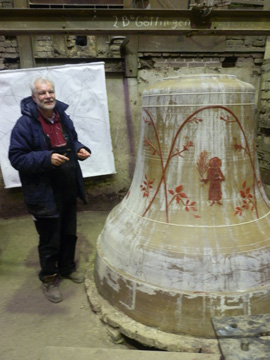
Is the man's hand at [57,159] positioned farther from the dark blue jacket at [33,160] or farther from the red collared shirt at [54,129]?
the red collared shirt at [54,129]

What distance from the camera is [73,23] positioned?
211cm

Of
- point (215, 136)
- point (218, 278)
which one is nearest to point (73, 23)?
point (215, 136)

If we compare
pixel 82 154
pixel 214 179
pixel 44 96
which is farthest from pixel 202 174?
pixel 44 96

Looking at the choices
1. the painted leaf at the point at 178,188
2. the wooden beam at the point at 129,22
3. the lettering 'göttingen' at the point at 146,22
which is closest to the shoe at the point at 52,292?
the painted leaf at the point at 178,188

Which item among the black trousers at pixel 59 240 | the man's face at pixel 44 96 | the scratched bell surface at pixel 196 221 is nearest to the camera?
the scratched bell surface at pixel 196 221

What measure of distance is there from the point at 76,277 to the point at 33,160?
4.38ft

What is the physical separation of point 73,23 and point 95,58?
6.52ft

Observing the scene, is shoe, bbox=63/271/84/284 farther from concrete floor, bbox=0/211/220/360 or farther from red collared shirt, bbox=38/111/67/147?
red collared shirt, bbox=38/111/67/147

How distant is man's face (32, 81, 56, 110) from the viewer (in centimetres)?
221

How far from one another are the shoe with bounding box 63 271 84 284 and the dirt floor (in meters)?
0.04

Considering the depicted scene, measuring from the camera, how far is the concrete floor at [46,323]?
1.59m

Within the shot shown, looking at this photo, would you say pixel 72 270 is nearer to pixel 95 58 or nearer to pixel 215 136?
pixel 215 136

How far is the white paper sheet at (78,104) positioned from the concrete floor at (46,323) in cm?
136

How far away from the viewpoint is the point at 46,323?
2311 millimetres
